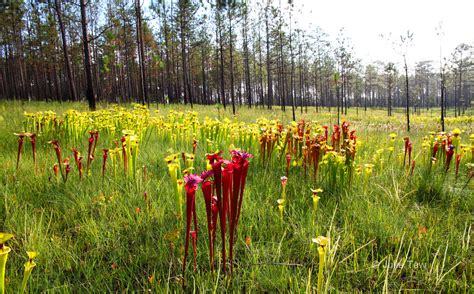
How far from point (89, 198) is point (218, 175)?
1.63 m

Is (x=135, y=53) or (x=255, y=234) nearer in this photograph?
(x=255, y=234)

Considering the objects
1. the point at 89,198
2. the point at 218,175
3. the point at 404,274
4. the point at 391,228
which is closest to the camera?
the point at 218,175

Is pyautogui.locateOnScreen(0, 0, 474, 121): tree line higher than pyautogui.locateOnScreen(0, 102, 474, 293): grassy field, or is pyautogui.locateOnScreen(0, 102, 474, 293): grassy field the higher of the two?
pyautogui.locateOnScreen(0, 0, 474, 121): tree line

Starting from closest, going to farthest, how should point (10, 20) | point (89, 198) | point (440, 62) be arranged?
1. point (89, 198)
2. point (440, 62)
3. point (10, 20)

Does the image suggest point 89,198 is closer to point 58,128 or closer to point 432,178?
point 58,128

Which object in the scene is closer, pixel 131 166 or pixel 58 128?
pixel 131 166

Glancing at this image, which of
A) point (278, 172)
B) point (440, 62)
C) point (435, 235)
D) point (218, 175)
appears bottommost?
point (435, 235)

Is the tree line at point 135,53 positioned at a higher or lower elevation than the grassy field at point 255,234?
higher

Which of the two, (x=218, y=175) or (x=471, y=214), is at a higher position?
(x=218, y=175)

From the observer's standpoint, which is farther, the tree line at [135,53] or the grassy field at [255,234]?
the tree line at [135,53]

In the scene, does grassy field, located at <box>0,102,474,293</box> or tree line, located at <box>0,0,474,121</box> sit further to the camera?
tree line, located at <box>0,0,474,121</box>

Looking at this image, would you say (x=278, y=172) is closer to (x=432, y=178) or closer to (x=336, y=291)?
(x=432, y=178)

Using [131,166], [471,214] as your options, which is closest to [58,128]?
[131,166]

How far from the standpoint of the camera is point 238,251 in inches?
68.2
